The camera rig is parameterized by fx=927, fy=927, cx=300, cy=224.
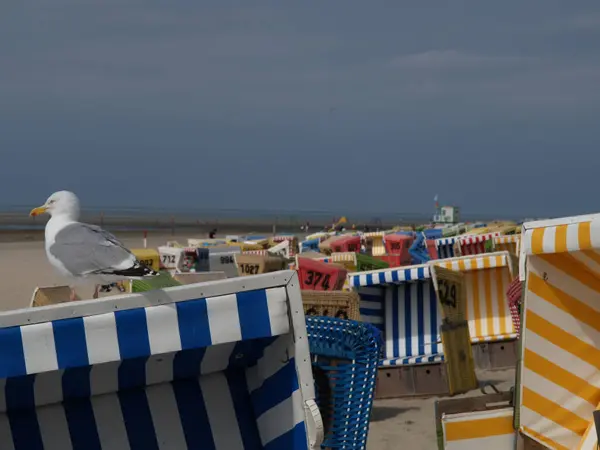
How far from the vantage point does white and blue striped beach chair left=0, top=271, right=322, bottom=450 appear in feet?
11.4

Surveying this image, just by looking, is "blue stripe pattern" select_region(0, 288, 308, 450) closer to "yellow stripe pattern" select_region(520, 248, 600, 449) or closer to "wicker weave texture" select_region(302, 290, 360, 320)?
"yellow stripe pattern" select_region(520, 248, 600, 449)

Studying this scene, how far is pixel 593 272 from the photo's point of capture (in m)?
4.53

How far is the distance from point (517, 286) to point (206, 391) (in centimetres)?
522

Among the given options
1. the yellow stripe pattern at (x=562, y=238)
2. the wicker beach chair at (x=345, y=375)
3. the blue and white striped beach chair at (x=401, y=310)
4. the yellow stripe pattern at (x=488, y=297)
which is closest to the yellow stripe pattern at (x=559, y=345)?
the yellow stripe pattern at (x=562, y=238)

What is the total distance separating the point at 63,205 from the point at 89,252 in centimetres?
100

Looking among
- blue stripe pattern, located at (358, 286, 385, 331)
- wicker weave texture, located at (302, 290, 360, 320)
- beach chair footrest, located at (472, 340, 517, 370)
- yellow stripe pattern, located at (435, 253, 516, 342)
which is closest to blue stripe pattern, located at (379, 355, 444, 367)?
blue stripe pattern, located at (358, 286, 385, 331)

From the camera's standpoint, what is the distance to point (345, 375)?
209 inches

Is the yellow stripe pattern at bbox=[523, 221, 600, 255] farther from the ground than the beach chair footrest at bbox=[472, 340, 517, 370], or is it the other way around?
the yellow stripe pattern at bbox=[523, 221, 600, 255]

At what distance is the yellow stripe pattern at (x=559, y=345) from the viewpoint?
4504 millimetres

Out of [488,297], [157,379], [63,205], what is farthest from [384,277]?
[157,379]

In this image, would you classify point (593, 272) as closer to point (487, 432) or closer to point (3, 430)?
point (487, 432)

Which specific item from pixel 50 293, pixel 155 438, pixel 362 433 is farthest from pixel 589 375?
pixel 50 293

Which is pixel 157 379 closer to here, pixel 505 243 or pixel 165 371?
pixel 165 371

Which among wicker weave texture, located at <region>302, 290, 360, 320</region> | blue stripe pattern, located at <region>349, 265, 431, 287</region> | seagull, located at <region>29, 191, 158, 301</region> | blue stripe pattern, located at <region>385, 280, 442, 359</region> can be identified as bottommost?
blue stripe pattern, located at <region>385, 280, 442, 359</region>
